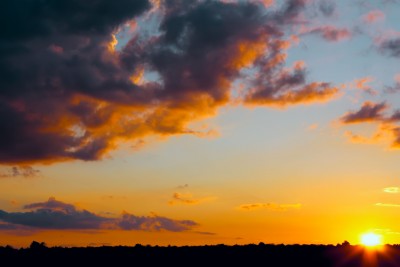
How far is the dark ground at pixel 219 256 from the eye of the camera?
177 ft

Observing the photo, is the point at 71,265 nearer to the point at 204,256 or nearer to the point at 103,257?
the point at 103,257

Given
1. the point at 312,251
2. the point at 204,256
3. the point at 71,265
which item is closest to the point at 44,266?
the point at 71,265

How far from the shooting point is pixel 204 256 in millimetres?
55469

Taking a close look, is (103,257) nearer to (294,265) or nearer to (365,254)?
(294,265)

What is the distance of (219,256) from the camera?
55.0 metres


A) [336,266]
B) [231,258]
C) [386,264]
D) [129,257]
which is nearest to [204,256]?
[231,258]

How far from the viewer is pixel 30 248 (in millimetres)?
61000

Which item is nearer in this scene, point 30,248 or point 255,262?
point 255,262

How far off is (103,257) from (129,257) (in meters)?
2.34

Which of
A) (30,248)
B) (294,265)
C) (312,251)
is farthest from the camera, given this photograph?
(30,248)

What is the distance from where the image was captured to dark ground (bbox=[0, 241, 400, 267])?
5396 centimetres

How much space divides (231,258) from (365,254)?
11.9 m

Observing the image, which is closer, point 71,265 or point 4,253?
point 71,265

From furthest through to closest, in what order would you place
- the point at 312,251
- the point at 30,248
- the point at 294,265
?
the point at 30,248, the point at 312,251, the point at 294,265
